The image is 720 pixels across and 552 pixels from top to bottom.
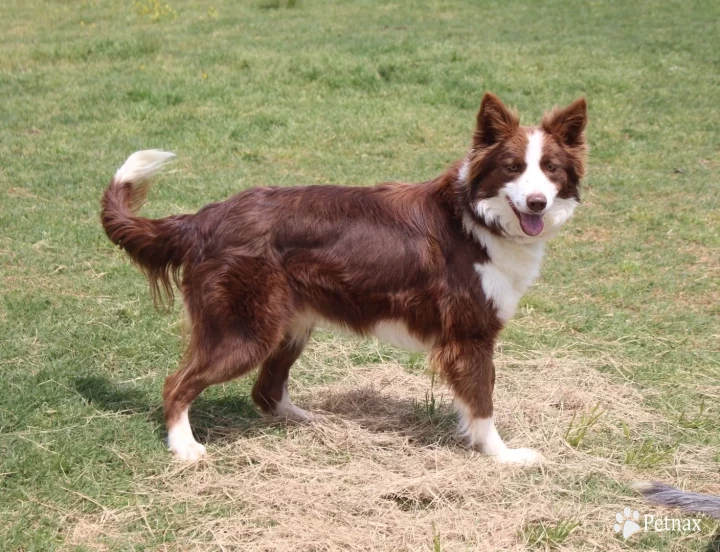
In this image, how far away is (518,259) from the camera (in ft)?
13.9

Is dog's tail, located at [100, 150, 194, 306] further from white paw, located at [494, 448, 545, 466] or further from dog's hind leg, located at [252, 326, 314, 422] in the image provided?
white paw, located at [494, 448, 545, 466]

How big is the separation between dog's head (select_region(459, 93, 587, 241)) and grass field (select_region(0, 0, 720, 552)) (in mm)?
1206

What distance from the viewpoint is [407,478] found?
159 inches

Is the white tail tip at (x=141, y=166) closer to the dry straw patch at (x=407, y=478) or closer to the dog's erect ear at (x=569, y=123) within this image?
the dry straw patch at (x=407, y=478)

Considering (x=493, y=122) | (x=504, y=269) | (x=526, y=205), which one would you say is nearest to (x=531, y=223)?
(x=526, y=205)

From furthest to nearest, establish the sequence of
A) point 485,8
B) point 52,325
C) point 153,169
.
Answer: point 485,8
point 52,325
point 153,169

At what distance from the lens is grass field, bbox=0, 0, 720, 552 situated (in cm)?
382

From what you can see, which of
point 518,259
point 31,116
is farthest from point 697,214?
point 31,116

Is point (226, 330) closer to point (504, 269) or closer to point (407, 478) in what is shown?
point (407, 478)

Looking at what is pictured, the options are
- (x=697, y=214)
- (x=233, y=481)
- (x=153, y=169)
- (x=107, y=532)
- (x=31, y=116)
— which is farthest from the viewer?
(x=31, y=116)

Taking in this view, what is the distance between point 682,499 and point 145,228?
281 centimetres

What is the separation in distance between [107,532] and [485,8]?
14.9 m

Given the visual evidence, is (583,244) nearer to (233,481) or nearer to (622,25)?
(233,481)

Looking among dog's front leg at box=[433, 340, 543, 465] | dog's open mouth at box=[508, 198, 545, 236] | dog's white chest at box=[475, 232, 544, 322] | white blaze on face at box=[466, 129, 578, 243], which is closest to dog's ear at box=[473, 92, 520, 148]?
white blaze on face at box=[466, 129, 578, 243]
